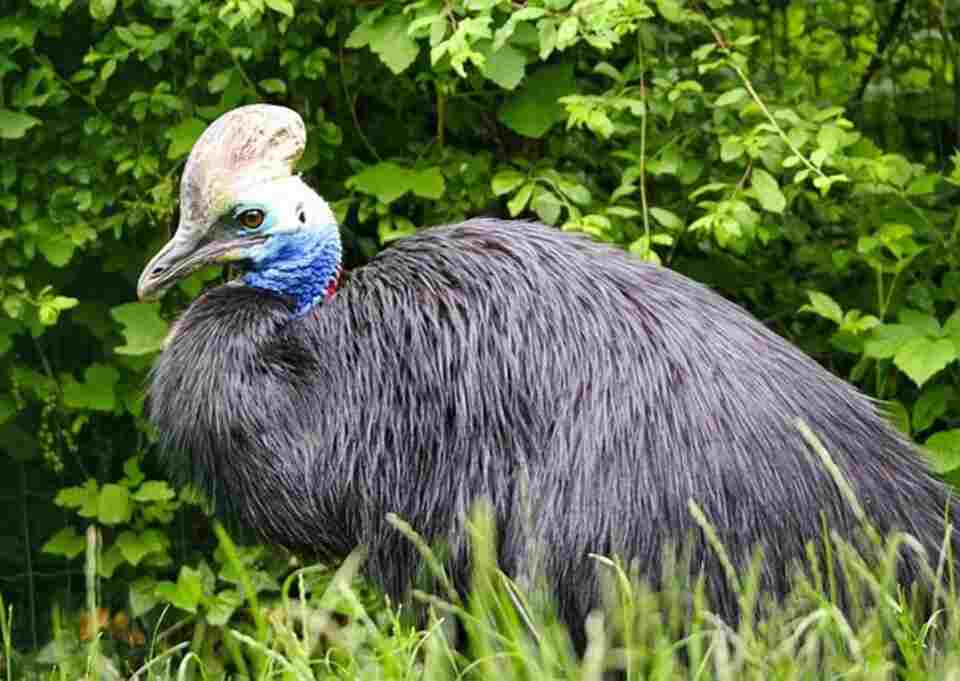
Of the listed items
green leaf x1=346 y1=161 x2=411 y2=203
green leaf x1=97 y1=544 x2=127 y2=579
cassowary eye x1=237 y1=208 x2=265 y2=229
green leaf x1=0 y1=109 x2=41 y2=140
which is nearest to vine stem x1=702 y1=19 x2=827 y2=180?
green leaf x1=346 y1=161 x2=411 y2=203

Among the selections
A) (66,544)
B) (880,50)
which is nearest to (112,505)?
(66,544)

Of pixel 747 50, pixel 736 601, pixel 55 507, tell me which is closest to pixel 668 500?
pixel 736 601

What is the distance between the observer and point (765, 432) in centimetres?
324

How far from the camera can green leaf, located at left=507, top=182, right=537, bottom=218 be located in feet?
13.6

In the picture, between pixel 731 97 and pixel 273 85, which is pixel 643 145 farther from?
pixel 273 85

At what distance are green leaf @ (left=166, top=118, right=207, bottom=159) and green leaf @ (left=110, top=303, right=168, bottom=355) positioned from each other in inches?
13.8

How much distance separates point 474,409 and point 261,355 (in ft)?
1.33

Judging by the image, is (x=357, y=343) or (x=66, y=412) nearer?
(x=357, y=343)

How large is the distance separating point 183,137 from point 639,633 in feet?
7.24

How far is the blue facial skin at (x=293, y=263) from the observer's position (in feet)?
11.8

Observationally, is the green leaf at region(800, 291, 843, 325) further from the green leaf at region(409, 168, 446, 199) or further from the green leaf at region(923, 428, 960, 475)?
the green leaf at region(409, 168, 446, 199)

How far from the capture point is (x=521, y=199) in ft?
13.7

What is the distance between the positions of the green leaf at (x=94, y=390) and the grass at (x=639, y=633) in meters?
1.45

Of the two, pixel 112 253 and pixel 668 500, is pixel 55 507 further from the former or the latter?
pixel 668 500
